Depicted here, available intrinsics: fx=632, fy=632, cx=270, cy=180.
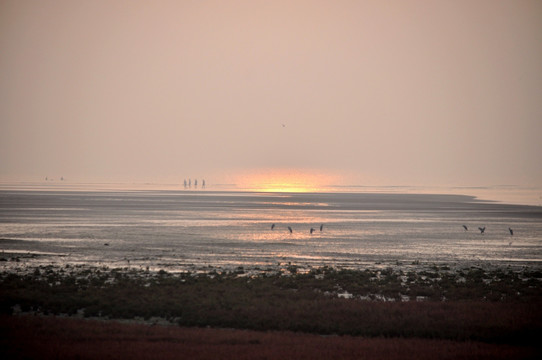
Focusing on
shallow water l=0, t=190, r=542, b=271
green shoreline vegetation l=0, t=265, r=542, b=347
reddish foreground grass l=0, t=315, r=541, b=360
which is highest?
shallow water l=0, t=190, r=542, b=271

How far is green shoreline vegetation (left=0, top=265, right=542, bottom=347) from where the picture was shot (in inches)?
1056

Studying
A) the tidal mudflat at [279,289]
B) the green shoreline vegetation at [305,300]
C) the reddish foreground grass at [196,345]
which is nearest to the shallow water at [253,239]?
the tidal mudflat at [279,289]

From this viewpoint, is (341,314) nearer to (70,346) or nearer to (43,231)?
(70,346)

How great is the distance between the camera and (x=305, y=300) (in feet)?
100

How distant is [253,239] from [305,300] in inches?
1191

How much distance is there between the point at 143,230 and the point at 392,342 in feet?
151

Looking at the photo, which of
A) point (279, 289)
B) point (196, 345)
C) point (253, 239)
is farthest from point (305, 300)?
point (253, 239)

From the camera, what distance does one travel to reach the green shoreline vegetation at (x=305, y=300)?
26.8 metres

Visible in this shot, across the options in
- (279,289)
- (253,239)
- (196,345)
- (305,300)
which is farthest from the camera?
(253,239)

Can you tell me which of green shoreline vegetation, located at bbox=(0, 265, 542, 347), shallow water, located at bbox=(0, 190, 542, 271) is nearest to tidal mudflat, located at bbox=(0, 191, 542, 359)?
green shoreline vegetation, located at bbox=(0, 265, 542, 347)

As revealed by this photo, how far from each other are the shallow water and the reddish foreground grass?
1537 centimetres

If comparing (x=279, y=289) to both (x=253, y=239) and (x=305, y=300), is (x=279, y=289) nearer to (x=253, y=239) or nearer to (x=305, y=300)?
(x=305, y=300)

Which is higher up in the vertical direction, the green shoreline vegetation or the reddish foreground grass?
the green shoreline vegetation

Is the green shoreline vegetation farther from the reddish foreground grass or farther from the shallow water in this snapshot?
the shallow water
